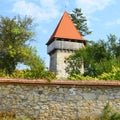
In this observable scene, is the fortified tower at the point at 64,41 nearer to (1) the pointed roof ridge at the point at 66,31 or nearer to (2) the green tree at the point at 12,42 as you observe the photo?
(1) the pointed roof ridge at the point at 66,31

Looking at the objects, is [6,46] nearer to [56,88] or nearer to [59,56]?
[59,56]

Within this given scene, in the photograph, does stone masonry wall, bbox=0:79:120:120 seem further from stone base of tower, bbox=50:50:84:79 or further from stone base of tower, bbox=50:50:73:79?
stone base of tower, bbox=50:50:73:79

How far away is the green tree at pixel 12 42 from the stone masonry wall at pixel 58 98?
24.6 meters

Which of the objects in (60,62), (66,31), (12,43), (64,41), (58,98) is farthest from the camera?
(66,31)

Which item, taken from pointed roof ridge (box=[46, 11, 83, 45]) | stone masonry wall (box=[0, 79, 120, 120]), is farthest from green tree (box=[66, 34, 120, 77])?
stone masonry wall (box=[0, 79, 120, 120])

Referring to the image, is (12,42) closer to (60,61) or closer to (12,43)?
(12,43)

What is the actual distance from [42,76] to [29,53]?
25.2 meters

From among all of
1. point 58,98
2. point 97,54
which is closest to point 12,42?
point 97,54

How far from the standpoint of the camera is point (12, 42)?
40188mm

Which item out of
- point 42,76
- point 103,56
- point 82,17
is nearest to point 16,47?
point 103,56

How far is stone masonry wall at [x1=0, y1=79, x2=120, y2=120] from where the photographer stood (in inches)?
559

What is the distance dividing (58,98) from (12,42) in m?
26.6

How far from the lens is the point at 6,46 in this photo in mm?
39438

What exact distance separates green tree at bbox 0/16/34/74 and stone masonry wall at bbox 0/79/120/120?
24646mm
